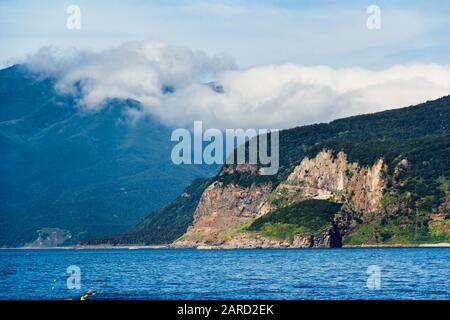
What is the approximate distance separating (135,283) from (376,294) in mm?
57636

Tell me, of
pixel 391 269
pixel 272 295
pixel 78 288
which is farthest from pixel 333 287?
pixel 391 269

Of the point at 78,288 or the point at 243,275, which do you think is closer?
the point at 78,288

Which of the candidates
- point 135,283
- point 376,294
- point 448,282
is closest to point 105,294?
point 135,283
